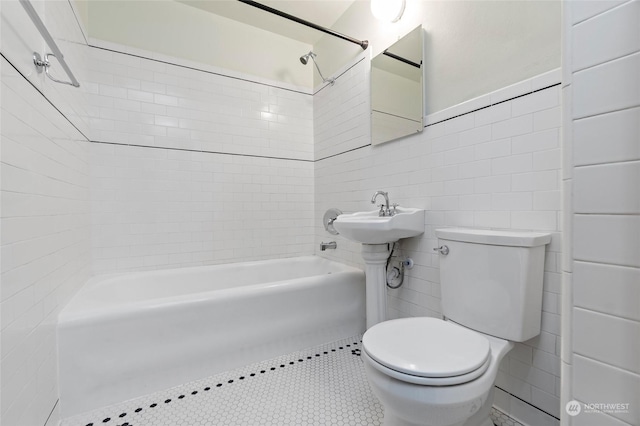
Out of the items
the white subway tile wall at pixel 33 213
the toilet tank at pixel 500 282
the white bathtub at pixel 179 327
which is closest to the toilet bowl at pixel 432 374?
the toilet tank at pixel 500 282

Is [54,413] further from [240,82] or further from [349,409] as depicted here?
[240,82]

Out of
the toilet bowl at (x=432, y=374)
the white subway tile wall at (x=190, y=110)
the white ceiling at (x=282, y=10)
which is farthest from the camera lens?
Result: the white ceiling at (x=282, y=10)

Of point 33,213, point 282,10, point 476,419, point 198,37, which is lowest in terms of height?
point 476,419

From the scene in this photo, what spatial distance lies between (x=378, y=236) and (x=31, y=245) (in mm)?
1527

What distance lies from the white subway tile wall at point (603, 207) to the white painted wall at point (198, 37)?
256cm

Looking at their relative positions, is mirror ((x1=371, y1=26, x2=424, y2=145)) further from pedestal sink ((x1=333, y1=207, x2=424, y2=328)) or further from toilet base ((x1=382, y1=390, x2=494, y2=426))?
toilet base ((x1=382, y1=390, x2=494, y2=426))

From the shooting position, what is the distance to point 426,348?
1.03m

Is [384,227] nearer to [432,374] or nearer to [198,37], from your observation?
[432,374]

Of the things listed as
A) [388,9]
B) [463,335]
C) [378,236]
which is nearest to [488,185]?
[378,236]

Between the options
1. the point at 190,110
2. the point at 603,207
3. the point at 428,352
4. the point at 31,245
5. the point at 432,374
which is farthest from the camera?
the point at 190,110

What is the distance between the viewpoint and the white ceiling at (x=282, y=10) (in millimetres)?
2336

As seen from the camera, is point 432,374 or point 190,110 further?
point 190,110

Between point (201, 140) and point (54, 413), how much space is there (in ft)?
6.20

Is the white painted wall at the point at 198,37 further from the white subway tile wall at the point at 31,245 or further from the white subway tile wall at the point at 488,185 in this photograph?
the white subway tile wall at the point at 31,245
